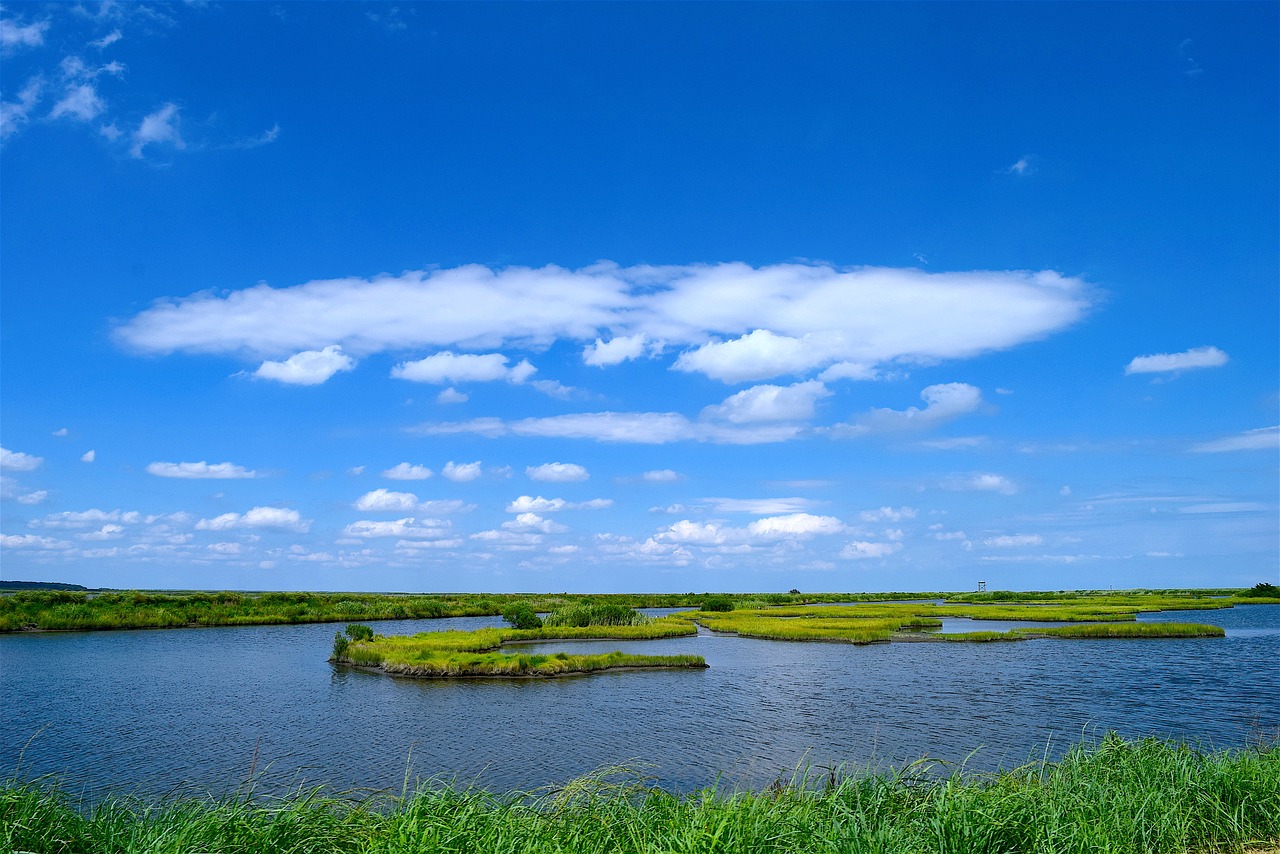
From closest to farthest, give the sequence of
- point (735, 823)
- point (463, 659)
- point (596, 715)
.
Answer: point (735, 823)
point (596, 715)
point (463, 659)

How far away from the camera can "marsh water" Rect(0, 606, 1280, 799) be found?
24188 mm

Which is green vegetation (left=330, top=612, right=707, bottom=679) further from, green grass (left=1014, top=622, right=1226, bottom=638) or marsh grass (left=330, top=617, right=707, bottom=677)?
green grass (left=1014, top=622, right=1226, bottom=638)

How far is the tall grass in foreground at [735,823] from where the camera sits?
10.1 meters

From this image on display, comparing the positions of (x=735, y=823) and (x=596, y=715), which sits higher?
(x=735, y=823)

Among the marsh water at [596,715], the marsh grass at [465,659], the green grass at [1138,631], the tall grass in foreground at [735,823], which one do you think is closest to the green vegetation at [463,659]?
the marsh grass at [465,659]

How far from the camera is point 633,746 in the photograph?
26859mm

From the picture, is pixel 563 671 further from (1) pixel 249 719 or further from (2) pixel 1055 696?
(2) pixel 1055 696

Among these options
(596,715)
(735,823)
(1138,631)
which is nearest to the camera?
(735,823)

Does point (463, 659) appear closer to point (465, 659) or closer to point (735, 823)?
point (465, 659)

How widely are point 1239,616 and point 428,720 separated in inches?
4100

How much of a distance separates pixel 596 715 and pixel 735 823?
23856mm

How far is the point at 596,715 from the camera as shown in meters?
32.7

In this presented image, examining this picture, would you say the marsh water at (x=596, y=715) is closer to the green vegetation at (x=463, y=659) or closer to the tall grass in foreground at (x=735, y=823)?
the green vegetation at (x=463, y=659)

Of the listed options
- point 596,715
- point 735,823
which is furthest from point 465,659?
point 735,823
